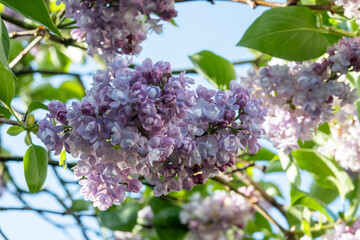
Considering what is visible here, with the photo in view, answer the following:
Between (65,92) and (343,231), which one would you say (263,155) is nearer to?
(343,231)

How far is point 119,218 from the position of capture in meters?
1.80

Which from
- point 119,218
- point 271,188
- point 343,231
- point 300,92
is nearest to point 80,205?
point 119,218

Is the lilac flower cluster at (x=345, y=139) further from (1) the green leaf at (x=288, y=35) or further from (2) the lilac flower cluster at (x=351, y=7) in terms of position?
(2) the lilac flower cluster at (x=351, y=7)

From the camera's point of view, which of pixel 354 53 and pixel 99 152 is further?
pixel 354 53

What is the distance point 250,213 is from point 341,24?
1.05 metres

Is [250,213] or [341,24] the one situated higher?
[341,24]

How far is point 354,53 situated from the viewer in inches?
44.1

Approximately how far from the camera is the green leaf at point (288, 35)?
1139 mm

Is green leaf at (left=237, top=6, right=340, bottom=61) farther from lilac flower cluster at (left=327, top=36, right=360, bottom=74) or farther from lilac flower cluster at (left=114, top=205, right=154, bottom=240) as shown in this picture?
lilac flower cluster at (left=114, top=205, right=154, bottom=240)

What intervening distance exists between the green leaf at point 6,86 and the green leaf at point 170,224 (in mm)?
1128

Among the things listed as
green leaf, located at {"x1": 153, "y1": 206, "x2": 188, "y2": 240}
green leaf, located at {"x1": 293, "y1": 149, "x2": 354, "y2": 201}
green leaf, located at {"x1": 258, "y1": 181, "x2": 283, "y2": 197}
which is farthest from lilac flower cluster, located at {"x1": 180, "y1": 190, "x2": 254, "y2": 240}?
green leaf, located at {"x1": 293, "y1": 149, "x2": 354, "y2": 201}

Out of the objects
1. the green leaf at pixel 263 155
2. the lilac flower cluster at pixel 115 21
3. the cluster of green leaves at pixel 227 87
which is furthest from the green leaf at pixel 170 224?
the lilac flower cluster at pixel 115 21

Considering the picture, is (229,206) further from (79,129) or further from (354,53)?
(79,129)

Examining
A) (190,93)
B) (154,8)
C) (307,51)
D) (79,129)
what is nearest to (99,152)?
(79,129)
